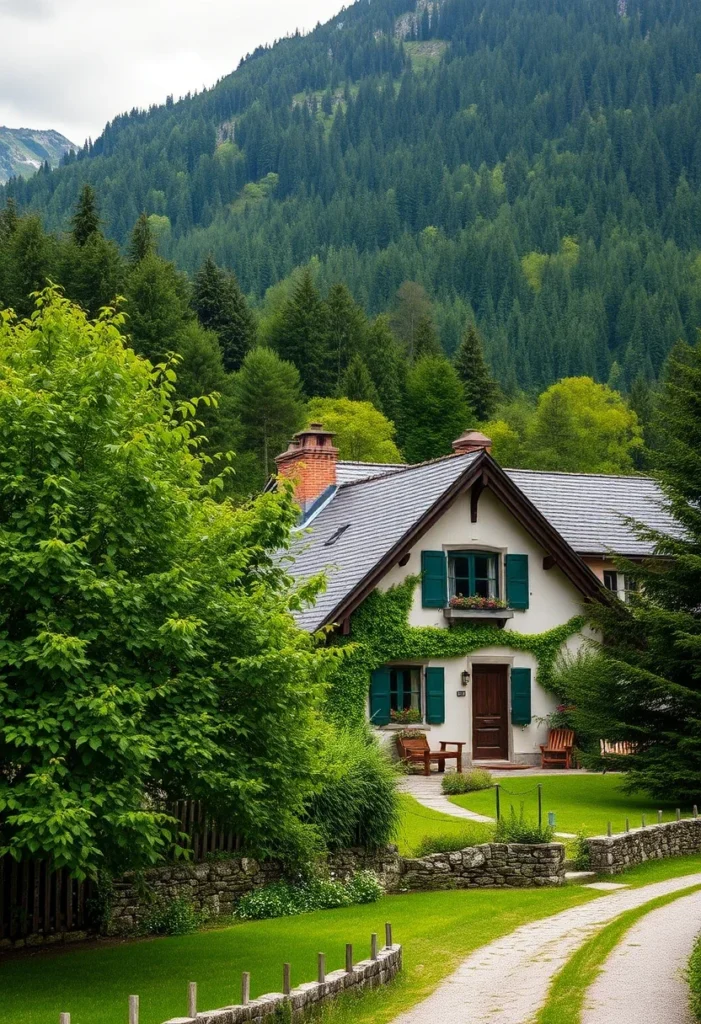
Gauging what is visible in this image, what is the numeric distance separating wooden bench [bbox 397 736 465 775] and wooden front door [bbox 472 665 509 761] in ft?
5.71

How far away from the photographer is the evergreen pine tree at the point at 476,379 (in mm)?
97562

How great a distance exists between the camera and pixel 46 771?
12953 millimetres

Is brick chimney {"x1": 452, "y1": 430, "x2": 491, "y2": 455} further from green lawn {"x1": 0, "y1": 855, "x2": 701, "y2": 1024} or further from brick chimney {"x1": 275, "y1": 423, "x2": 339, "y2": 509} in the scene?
green lawn {"x1": 0, "y1": 855, "x2": 701, "y2": 1024}

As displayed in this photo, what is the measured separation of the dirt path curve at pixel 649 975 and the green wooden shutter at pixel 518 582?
16433 millimetres

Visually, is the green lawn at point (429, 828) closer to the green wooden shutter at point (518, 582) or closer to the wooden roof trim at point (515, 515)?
the wooden roof trim at point (515, 515)

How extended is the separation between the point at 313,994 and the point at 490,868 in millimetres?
8263

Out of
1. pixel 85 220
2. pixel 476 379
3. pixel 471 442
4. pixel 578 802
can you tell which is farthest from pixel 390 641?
pixel 476 379

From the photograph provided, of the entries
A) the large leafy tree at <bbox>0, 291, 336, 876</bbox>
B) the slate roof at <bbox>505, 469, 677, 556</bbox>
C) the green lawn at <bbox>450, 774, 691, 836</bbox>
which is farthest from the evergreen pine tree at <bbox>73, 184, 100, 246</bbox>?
the large leafy tree at <bbox>0, 291, 336, 876</bbox>

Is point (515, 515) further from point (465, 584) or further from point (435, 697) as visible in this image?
point (435, 697)

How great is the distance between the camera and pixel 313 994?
40.7ft

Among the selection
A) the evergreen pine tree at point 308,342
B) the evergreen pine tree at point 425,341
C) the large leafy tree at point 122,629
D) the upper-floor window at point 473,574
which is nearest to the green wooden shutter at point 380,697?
the upper-floor window at point 473,574

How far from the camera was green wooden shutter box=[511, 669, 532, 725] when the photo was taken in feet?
109

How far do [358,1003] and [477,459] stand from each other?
20631 mm

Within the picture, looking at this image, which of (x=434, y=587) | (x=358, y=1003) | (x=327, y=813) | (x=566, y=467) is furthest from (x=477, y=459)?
(x=566, y=467)
